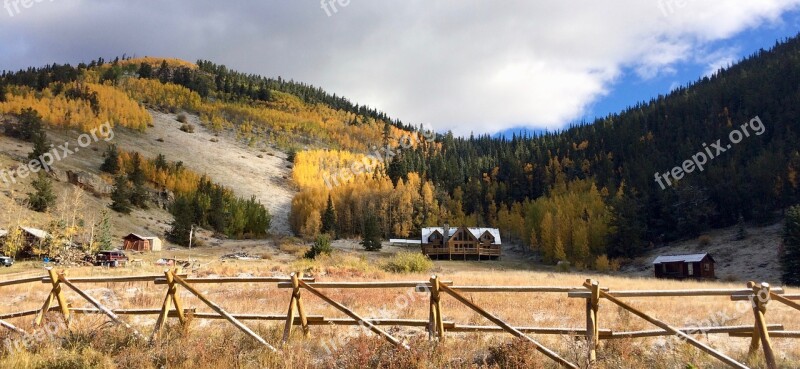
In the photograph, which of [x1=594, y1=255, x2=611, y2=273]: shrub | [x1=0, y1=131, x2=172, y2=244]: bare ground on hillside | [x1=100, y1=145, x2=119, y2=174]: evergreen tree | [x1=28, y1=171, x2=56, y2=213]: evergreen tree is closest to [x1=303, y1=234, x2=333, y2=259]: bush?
[x1=0, y1=131, x2=172, y2=244]: bare ground on hillside

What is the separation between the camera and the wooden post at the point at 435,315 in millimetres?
8688

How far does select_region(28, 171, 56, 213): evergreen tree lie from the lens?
59.3 meters

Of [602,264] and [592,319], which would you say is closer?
[592,319]

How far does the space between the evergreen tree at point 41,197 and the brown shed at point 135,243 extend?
10.2 meters

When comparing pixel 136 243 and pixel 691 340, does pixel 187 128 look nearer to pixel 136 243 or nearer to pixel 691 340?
pixel 136 243

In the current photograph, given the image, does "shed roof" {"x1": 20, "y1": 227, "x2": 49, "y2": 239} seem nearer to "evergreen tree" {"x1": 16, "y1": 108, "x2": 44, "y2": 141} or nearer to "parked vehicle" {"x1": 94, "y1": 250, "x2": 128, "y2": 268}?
"parked vehicle" {"x1": 94, "y1": 250, "x2": 128, "y2": 268}

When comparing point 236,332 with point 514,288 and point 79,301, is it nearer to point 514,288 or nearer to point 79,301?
point 514,288

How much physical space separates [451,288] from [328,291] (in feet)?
40.6

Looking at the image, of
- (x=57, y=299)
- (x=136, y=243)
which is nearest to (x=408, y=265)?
(x=57, y=299)

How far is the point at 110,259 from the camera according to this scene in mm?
44906

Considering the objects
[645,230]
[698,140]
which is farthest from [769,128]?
[645,230]

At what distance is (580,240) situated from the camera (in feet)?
221

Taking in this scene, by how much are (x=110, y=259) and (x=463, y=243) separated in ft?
167

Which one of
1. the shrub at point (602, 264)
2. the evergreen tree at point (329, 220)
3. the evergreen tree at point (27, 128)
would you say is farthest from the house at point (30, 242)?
the shrub at point (602, 264)
